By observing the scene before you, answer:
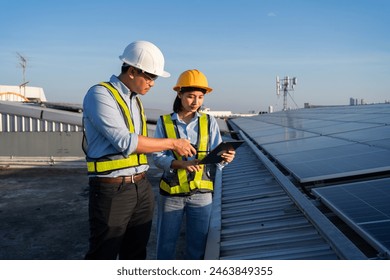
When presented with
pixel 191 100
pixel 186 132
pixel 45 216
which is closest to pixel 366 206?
pixel 186 132

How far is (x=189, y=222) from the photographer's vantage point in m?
3.96

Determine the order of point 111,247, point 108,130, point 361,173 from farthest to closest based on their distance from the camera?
point 361,173 → point 111,247 → point 108,130

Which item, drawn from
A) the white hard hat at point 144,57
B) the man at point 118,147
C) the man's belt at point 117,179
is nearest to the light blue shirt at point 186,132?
the man at point 118,147

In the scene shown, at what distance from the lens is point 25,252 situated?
7.36 meters

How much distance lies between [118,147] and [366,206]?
269 cm

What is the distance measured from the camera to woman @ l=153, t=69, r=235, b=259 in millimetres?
3869

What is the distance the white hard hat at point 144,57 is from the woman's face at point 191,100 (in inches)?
17.5

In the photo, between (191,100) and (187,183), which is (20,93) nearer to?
(191,100)

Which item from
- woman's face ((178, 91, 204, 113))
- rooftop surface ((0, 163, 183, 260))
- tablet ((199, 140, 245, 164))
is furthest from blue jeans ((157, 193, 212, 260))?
rooftop surface ((0, 163, 183, 260))

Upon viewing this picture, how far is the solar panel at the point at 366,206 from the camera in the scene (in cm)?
304

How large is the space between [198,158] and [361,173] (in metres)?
2.56

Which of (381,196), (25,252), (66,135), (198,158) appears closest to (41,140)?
(66,135)

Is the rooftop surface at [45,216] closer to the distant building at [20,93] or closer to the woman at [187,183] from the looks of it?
the woman at [187,183]
